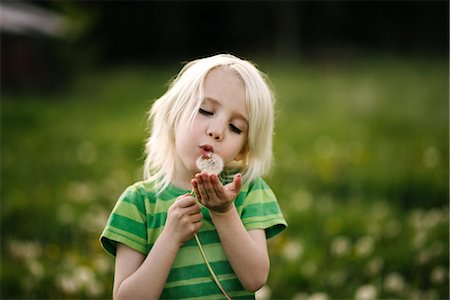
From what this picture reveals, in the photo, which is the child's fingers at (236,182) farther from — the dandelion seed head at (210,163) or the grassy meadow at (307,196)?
the grassy meadow at (307,196)

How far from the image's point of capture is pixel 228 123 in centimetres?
182

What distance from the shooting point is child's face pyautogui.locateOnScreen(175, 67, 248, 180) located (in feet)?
5.86

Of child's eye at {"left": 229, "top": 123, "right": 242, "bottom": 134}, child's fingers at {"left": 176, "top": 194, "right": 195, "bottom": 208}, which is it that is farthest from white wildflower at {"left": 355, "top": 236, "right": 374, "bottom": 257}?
child's fingers at {"left": 176, "top": 194, "right": 195, "bottom": 208}

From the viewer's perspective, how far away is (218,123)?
5.84ft

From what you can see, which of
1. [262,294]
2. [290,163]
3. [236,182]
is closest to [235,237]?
[236,182]

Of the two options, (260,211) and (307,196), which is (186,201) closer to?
(260,211)

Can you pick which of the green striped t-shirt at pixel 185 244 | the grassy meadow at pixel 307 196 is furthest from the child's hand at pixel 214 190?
the grassy meadow at pixel 307 196

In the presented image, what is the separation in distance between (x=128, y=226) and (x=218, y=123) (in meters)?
0.45

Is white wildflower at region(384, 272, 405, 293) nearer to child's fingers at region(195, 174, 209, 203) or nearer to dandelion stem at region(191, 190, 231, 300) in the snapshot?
dandelion stem at region(191, 190, 231, 300)

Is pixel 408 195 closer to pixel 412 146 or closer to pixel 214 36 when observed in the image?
pixel 412 146

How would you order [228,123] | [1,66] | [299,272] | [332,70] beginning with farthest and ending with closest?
[332,70] → [1,66] → [299,272] → [228,123]

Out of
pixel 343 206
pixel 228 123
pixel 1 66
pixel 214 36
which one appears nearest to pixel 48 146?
pixel 343 206

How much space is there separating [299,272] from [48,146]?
14.5 feet

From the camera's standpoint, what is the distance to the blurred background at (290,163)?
3.21 metres
